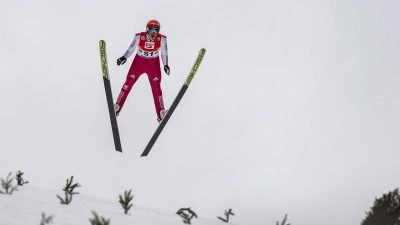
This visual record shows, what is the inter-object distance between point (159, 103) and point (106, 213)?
482cm

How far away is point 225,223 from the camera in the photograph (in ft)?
22.9

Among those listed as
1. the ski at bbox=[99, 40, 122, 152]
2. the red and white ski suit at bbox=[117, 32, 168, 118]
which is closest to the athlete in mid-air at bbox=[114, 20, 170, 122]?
the red and white ski suit at bbox=[117, 32, 168, 118]

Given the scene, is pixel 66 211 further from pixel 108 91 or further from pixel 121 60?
pixel 121 60

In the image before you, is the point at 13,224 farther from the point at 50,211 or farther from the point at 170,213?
the point at 170,213

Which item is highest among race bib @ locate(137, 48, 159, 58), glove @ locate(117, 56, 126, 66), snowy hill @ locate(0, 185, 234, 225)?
race bib @ locate(137, 48, 159, 58)

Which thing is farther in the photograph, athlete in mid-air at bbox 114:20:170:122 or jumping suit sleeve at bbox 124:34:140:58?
jumping suit sleeve at bbox 124:34:140:58

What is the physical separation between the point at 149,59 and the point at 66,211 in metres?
5.07

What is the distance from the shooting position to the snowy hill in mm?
4617

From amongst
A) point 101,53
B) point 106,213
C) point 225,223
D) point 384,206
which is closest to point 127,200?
point 106,213

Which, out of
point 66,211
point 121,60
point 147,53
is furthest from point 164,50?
point 66,211

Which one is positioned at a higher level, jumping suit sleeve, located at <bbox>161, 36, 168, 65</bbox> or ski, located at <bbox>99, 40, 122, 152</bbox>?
jumping suit sleeve, located at <bbox>161, 36, 168, 65</bbox>

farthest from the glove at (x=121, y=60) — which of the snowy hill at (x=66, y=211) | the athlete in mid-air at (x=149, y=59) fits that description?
the snowy hill at (x=66, y=211)

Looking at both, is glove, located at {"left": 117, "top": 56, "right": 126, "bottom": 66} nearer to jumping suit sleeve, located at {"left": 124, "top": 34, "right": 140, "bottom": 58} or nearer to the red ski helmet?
jumping suit sleeve, located at {"left": 124, "top": 34, "right": 140, "bottom": 58}

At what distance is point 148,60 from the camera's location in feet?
31.4
